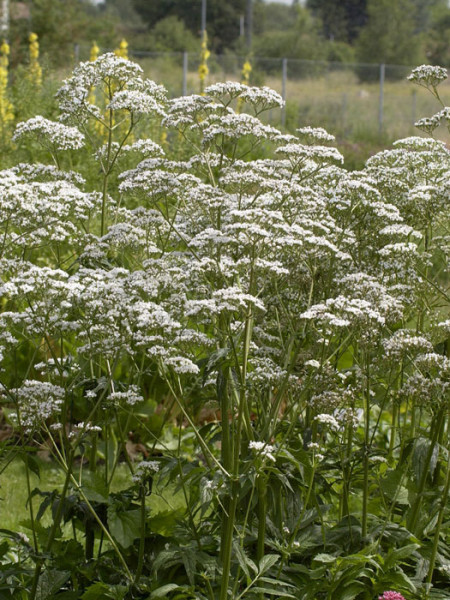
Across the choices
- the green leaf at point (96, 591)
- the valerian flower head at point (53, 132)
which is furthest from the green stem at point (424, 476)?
the valerian flower head at point (53, 132)

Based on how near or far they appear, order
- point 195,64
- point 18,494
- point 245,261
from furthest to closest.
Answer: point 195,64, point 18,494, point 245,261

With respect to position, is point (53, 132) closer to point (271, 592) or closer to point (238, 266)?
point (238, 266)

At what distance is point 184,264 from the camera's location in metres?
4.74

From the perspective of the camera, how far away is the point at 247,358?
4074 mm

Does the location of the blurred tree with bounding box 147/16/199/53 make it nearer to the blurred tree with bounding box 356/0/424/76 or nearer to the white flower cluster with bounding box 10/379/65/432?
the blurred tree with bounding box 356/0/424/76

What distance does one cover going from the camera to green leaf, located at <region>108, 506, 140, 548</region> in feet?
14.0

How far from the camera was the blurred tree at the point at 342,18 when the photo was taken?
291 ft

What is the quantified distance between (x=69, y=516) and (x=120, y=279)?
4.31ft

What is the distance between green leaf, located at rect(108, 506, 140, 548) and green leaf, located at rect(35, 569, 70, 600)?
1.04 ft

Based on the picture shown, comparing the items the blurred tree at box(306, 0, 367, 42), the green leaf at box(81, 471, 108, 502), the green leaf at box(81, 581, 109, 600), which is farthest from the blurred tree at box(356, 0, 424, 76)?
the green leaf at box(81, 581, 109, 600)

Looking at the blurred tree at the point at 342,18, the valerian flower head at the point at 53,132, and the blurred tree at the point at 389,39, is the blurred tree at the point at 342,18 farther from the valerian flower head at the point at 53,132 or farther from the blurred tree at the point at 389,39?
the valerian flower head at the point at 53,132

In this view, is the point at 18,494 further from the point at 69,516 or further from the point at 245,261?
the point at 245,261

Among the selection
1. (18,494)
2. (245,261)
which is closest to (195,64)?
(18,494)

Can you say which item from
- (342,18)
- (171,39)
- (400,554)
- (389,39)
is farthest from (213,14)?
(400,554)
